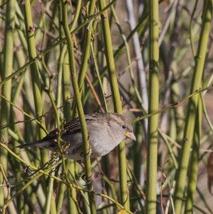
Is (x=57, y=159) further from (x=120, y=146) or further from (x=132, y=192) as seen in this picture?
(x=132, y=192)

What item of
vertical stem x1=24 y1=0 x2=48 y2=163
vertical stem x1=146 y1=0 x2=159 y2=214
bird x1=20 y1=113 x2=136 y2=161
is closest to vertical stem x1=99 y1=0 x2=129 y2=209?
vertical stem x1=146 y1=0 x2=159 y2=214

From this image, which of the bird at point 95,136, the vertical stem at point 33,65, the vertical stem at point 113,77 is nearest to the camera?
the vertical stem at point 113,77

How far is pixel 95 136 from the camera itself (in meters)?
3.39

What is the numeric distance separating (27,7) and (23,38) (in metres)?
0.77

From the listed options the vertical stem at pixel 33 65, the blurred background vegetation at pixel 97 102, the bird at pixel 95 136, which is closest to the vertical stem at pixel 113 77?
the blurred background vegetation at pixel 97 102

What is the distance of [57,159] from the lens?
2789 mm

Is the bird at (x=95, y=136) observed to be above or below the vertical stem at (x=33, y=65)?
below

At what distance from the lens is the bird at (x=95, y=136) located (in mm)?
3059

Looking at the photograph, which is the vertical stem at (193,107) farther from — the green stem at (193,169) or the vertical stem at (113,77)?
the vertical stem at (113,77)

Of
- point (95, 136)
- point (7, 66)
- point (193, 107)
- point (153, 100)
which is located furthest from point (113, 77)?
point (95, 136)

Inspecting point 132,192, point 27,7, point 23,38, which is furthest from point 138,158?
point 27,7

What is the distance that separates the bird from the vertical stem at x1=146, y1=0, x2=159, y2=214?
42cm

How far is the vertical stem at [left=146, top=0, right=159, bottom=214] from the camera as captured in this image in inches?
98.7

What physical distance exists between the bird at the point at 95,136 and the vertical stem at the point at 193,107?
34 cm
